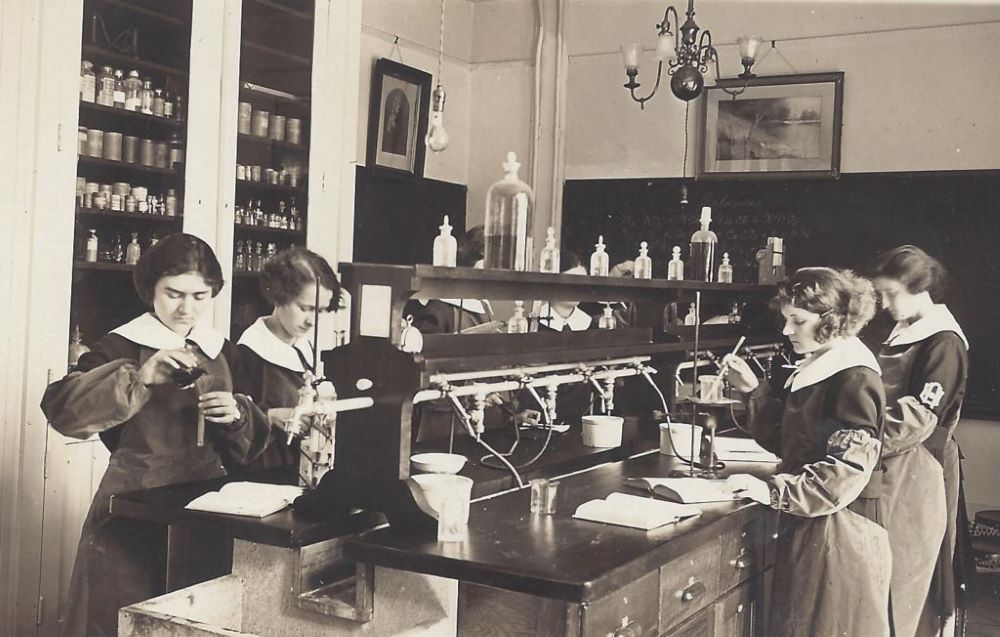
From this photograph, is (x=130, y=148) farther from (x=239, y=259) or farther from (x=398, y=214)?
(x=398, y=214)

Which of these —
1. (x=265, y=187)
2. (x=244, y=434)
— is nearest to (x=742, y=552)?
(x=244, y=434)

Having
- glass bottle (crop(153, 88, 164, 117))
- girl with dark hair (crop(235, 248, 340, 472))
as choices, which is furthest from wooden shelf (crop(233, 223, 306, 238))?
girl with dark hair (crop(235, 248, 340, 472))

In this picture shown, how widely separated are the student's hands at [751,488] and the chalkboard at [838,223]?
2697 mm

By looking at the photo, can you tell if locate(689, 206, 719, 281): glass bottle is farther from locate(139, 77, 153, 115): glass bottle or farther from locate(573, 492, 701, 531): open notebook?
locate(139, 77, 153, 115): glass bottle

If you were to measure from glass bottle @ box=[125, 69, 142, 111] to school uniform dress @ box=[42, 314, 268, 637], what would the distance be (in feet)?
4.30

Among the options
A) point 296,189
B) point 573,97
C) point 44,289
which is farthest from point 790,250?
point 44,289

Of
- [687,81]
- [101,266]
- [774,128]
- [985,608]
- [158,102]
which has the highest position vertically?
[774,128]

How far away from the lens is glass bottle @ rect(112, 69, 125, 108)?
3.86m

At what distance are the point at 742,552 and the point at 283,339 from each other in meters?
1.53

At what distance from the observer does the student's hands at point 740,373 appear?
3211mm

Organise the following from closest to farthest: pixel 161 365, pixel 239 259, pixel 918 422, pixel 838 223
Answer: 1. pixel 161 365
2. pixel 918 422
3. pixel 239 259
4. pixel 838 223

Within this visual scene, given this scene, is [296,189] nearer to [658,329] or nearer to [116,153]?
[116,153]

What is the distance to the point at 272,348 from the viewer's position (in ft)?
10.5

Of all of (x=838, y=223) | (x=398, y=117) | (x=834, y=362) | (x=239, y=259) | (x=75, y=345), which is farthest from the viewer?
(x=398, y=117)
